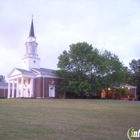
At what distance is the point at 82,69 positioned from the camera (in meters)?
44.1

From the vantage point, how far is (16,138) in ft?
20.3

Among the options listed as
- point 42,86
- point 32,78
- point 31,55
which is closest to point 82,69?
point 42,86

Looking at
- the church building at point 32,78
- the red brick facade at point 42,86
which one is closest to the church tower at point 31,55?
the church building at point 32,78

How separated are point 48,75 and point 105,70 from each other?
1232 centimetres

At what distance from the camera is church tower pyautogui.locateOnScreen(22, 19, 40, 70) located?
50000 mm

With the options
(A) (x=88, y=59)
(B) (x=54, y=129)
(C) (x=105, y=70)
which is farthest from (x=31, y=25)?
(B) (x=54, y=129)

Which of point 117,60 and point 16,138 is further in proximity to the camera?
point 117,60

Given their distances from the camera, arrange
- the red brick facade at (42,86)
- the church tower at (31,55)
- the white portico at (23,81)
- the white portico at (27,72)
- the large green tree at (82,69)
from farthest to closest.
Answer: the church tower at (31,55) → the white portico at (27,72) → the white portico at (23,81) → the red brick facade at (42,86) → the large green tree at (82,69)

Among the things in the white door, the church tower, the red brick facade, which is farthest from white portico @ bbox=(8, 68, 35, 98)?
the white door

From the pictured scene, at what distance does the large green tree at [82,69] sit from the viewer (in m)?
43.1

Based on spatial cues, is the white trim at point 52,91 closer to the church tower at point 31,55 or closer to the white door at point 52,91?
the white door at point 52,91

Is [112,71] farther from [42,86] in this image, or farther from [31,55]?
[31,55]

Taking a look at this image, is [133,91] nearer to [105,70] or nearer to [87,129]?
[105,70]

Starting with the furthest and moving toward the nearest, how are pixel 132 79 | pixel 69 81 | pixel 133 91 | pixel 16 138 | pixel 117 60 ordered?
pixel 132 79, pixel 133 91, pixel 117 60, pixel 69 81, pixel 16 138
